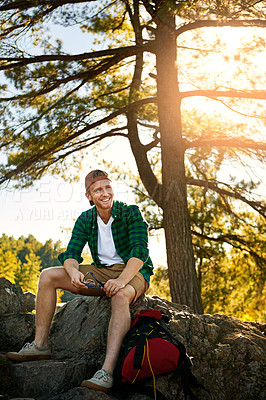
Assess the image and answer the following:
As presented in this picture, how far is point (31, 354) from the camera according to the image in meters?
3.35

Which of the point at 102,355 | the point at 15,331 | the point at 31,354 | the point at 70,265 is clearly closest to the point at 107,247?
the point at 70,265

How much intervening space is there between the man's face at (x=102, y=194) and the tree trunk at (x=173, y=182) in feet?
11.3

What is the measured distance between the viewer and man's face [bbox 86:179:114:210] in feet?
11.8

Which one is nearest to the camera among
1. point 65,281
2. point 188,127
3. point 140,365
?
point 140,365

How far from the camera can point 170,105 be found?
7223 mm

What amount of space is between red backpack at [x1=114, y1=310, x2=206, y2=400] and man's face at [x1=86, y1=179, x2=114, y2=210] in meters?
1.06

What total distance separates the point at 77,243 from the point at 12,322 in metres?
Result: 1.35

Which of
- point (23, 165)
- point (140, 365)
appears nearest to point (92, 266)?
point (140, 365)

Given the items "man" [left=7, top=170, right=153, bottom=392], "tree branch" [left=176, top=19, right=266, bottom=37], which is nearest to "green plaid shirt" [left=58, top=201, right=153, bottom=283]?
"man" [left=7, top=170, right=153, bottom=392]

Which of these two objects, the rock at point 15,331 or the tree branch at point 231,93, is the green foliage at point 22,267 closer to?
the tree branch at point 231,93

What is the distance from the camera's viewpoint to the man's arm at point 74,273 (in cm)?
326

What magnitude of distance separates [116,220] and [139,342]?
3.79ft

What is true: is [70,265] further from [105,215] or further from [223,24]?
[223,24]

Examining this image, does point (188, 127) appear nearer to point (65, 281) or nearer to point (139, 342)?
point (65, 281)
